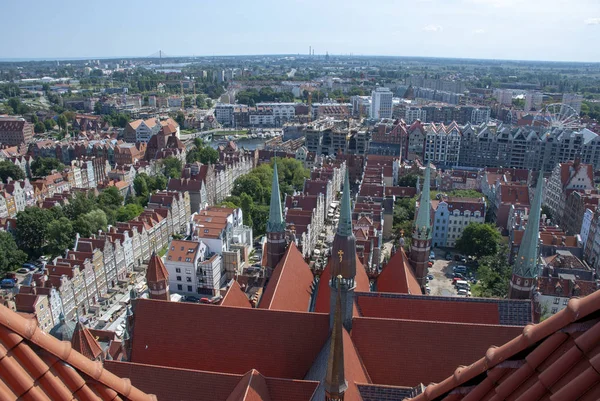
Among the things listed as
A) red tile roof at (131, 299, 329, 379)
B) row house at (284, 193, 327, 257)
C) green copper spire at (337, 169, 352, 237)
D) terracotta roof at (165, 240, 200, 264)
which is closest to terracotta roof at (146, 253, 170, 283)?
red tile roof at (131, 299, 329, 379)

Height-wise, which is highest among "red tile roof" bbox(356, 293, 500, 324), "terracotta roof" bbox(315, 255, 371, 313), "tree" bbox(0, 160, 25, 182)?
"red tile roof" bbox(356, 293, 500, 324)

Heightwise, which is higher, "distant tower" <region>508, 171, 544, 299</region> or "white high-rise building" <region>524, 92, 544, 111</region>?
"white high-rise building" <region>524, 92, 544, 111</region>

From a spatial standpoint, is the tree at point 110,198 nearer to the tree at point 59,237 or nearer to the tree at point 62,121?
the tree at point 59,237

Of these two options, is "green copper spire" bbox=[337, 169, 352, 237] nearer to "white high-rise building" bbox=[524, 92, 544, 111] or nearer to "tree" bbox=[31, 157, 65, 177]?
"tree" bbox=[31, 157, 65, 177]

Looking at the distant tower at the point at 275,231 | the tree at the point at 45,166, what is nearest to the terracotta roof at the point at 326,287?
the distant tower at the point at 275,231

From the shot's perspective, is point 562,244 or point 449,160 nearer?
point 562,244

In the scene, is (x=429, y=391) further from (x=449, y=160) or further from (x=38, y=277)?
(x=449, y=160)

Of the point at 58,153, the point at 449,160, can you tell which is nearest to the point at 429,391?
the point at 449,160
